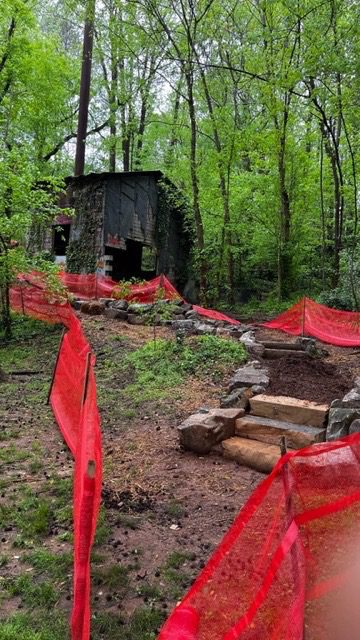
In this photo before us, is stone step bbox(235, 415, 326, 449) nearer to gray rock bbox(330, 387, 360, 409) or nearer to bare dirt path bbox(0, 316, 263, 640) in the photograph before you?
gray rock bbox(330, 387, 360, 409)

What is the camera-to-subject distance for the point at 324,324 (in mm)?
10023

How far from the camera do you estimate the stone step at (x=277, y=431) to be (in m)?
4.34

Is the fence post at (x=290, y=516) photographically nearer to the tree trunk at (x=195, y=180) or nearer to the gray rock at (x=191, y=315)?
the gray rock at (x=191, y=315)

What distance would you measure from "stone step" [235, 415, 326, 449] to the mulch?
41.5 inches

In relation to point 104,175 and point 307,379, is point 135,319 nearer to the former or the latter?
point 307,379

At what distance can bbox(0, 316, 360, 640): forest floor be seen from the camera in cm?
245

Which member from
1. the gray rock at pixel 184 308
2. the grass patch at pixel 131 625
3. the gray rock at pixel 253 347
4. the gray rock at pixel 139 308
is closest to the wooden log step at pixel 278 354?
the gray rock at pixel 253 347

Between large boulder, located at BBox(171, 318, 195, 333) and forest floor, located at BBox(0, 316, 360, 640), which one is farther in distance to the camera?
large boulder, located at BBox(171, 318, 195, 333)

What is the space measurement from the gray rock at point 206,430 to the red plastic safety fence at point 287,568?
7.36ft

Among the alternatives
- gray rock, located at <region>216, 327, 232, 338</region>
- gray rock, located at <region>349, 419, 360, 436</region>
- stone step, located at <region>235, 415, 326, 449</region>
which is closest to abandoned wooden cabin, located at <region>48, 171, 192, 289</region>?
gray rock, located at <region>216, 327, 232, 338</region>

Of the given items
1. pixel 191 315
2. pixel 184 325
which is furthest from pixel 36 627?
pixel 191 315

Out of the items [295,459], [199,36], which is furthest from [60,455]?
[199,36]

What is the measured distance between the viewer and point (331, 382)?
662 centimetres

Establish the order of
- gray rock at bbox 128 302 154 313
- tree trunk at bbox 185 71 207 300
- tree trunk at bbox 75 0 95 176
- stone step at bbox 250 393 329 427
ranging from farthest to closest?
tree trunk at bbox 75 0 95 176 → tree trunk at bbox 185 71 207 300 → gray rock at bbox 128 302 154 313 → stone step at bbox 250 393 329 427
